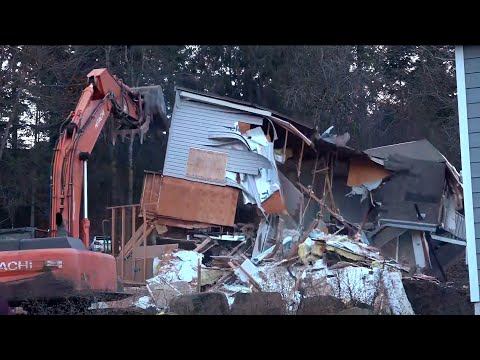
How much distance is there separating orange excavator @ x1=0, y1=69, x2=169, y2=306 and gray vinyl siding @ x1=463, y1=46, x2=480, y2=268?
4.81 metres

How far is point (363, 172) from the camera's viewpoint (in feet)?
61.2

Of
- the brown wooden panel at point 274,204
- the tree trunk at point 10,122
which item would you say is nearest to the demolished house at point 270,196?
the brown wooden panel at point 274,204

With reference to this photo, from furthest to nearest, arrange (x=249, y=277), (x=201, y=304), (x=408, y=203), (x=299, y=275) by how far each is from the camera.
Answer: (x=408, y=203), (x=249, y=277), (x=299, y=275), (x=201, y=304)

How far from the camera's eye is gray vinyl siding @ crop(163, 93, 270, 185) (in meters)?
17.8

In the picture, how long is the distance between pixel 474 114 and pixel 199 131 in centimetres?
1090

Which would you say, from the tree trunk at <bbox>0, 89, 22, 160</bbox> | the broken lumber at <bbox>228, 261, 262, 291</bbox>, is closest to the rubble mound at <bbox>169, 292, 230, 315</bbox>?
the broken lumber at <bbox>228, 261, 262, 291</bbox>

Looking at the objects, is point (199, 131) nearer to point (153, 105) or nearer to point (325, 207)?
point (325, 207)

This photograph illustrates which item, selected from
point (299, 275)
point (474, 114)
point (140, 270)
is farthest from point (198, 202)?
point (474, 114)

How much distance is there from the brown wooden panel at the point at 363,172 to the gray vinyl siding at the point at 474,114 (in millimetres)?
10538
